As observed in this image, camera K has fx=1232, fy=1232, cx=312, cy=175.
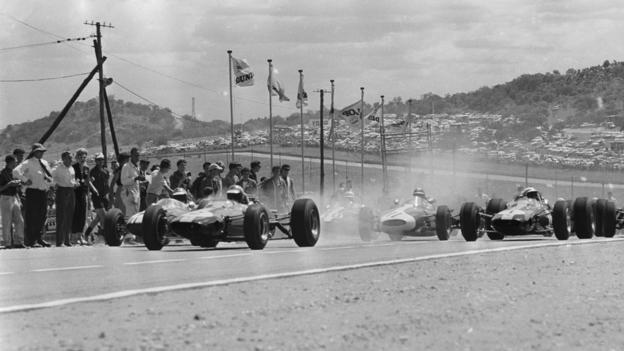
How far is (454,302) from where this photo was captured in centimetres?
1230

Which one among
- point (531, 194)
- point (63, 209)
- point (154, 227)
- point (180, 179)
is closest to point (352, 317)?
point (154, 227)

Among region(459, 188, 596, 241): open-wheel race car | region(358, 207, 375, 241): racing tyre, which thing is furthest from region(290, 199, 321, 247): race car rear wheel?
region(358, 207, 375, 241): racing tyre

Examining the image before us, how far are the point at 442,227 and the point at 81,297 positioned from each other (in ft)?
57.2

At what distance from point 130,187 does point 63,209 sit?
227 centimetres

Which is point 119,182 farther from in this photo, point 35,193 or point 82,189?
point 35,193

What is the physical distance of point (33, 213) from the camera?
70.2ft

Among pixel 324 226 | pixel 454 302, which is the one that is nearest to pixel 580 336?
pixel 454 302

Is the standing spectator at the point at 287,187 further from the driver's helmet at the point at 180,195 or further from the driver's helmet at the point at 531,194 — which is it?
the driver's helmet at the point at 531,194

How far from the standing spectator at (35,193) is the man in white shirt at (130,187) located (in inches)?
106

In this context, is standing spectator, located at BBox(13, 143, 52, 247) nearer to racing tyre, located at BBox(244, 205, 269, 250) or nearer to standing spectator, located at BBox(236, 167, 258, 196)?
racing tyre, located at BBox(244, 205, 269, 250)

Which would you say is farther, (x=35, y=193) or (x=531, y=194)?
(x=531, y=194)

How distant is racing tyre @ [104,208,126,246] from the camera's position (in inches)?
873

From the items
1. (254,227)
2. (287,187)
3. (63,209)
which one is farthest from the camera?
(287,187)

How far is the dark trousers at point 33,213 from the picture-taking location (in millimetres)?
21406
